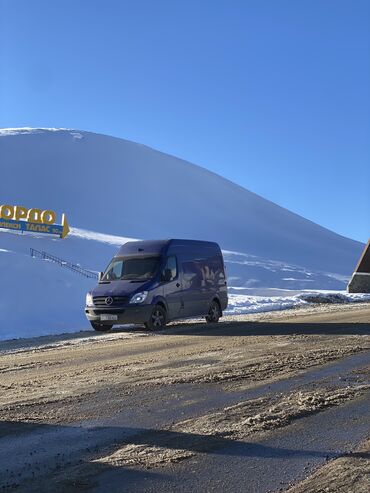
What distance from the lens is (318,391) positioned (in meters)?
6.66

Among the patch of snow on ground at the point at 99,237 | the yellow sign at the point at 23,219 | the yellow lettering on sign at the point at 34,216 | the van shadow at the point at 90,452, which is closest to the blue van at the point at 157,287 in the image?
the van shadow at the point at 90,452

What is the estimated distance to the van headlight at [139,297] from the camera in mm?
13969

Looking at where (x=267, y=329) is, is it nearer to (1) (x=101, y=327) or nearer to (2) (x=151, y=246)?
(2) (x=151, y=246)

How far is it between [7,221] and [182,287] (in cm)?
4739

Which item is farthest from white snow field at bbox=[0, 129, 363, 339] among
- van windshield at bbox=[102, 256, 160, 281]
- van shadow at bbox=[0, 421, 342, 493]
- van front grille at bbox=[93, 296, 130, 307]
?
van shadow at bbox=[0, 421, 342, 493]

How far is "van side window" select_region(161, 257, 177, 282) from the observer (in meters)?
14.7

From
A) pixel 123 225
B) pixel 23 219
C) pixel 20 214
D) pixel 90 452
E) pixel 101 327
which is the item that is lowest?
pixel 101 327

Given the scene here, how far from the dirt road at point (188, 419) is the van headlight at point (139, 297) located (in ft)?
10.8

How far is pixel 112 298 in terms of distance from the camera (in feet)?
46.6

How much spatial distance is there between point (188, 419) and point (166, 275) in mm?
9362

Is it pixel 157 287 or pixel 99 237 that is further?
pixel 99 237

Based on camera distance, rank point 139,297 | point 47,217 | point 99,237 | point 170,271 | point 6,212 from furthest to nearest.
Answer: point 99,237, point 47,217, point 6,212, point 170,271, point 139,297

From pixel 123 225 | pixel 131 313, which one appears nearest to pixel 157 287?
pixel 131 313

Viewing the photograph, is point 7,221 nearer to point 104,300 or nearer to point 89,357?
point 104,300
